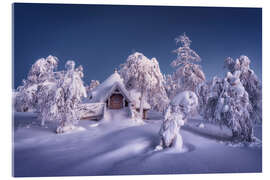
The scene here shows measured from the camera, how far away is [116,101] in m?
6.56

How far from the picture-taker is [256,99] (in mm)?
5336

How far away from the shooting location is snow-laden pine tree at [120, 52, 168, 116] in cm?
559

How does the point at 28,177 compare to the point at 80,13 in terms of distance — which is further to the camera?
the point at 80,13

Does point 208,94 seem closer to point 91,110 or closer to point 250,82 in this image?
point 250,82

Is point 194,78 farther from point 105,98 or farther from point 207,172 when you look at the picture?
point 105,98

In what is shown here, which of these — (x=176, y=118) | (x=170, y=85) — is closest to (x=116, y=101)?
(x=170, y=85)

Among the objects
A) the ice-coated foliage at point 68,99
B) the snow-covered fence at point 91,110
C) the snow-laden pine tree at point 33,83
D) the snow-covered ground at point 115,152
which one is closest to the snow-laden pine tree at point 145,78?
the snow-covered ground at point 115,152

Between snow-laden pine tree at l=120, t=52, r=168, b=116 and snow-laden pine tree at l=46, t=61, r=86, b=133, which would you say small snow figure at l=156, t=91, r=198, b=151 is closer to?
snow-laden pine tree at l=120, t=52, r=168, b=116

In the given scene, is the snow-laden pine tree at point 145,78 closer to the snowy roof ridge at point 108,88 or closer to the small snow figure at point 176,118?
the snowy roof ridge at point 108,88

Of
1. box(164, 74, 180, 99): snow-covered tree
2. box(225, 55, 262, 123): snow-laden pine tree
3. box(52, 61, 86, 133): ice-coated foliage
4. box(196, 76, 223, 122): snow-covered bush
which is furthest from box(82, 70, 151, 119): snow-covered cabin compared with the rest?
box(225, 55, 262, 123): snow-laden pine tree

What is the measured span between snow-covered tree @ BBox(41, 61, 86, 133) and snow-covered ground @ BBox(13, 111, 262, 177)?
0.24 m

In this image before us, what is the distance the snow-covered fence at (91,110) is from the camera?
18.0 ft
